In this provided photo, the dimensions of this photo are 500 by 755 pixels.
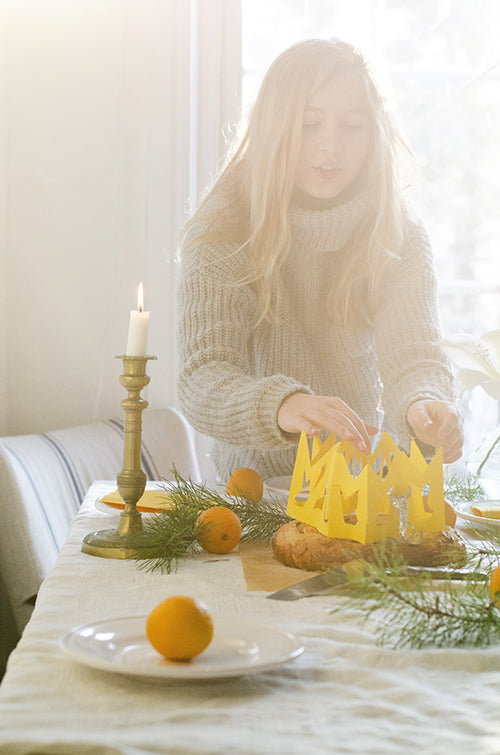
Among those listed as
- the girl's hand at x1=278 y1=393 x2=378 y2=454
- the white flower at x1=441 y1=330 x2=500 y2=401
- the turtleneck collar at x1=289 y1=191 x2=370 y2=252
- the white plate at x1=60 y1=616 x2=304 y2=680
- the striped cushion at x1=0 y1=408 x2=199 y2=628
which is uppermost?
the turtleneck collar at x1=289 y1=191 x2=370 y2=252

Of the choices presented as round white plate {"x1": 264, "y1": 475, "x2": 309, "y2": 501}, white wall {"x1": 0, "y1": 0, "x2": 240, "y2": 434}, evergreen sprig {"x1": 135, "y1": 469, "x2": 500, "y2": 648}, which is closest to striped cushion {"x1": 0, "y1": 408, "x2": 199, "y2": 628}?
white wall {"x1": 0, "y1": 0, "x2": 240, "y2": 434}

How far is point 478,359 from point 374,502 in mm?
276

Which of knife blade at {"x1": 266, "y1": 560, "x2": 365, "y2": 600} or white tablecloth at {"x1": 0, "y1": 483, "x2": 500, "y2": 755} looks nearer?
white tablecloth at {"x1": 0, "y1": 483, "x2": 500, "y2": 755}

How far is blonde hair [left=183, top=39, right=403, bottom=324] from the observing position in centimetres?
151

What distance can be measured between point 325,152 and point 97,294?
2.69 ft

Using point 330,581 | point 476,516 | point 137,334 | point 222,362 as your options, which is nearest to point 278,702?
point 330,581

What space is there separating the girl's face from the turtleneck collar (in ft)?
0.12

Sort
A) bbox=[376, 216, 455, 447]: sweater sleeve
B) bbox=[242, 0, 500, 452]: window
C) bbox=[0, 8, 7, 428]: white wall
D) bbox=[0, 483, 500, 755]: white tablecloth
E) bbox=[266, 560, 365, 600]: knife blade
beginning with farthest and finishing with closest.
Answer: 1. bbox=[242, 0, 500, 452]: window
2. bbox=[0, 8, 7, 428]: white wall
3. bbox=[376, 216, 455, 447]: sweater sleeve
4. bbox=[266, 560, 365, 600]: knife blade
5. bbox=[0, 483, 500, 755]: white tablecloth

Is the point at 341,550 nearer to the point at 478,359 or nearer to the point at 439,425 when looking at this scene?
the point at 478,359

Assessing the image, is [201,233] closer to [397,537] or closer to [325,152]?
[325,152]

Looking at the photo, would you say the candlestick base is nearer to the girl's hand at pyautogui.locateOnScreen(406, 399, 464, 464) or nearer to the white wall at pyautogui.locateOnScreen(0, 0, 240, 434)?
the girl's hand at pyautogui.locateOnScreen(406, 399, 464, 464)

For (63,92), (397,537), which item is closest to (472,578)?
(397,537)

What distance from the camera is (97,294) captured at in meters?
2.11

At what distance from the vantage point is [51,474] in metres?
1.60
